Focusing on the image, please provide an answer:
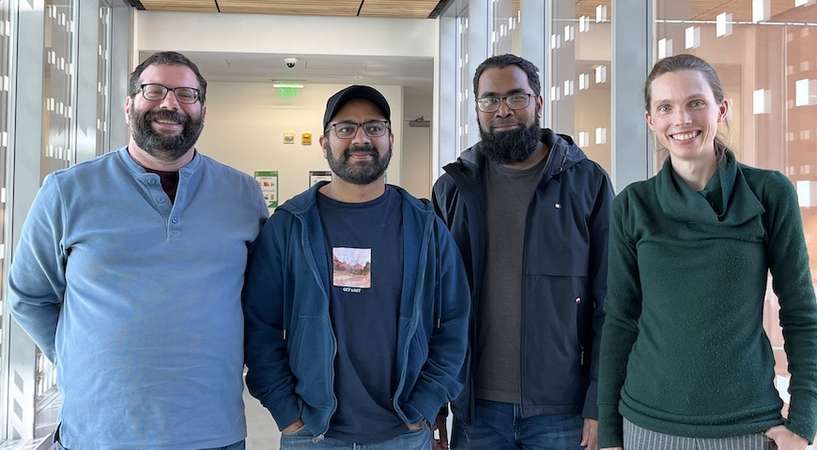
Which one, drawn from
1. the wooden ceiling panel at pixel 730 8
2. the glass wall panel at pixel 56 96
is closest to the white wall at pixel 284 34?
the glass wall panel at pixel 56 96

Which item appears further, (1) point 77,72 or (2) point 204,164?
(1) point 77,72

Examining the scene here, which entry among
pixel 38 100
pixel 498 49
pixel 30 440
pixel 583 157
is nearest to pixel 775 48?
pixel 583 157

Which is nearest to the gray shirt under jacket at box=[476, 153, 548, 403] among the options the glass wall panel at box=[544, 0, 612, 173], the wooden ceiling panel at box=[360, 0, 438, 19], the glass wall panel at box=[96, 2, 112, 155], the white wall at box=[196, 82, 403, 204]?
the glass wall panel at box=[544, 0, 612, 173]

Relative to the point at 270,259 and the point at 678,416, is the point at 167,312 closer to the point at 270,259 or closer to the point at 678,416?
the point at 270,259

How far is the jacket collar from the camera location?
1.64 meters

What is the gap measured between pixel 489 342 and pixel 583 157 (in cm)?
64

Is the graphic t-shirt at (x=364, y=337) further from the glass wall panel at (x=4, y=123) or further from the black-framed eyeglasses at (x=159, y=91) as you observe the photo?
the glass wall panel at (x=4, y=123)

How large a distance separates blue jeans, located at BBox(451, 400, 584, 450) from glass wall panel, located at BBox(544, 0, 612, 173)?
1785mm

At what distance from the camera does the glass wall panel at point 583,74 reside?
3.70 meters

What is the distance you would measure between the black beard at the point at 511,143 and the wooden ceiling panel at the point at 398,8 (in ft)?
17.9

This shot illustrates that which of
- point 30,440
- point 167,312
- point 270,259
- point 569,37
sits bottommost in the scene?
point 30,440

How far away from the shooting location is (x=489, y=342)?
2.25 metres

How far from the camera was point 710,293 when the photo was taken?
64.9 inches

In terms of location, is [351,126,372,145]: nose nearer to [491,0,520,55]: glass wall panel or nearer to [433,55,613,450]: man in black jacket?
[433,55,613,450]: man in black jacket
